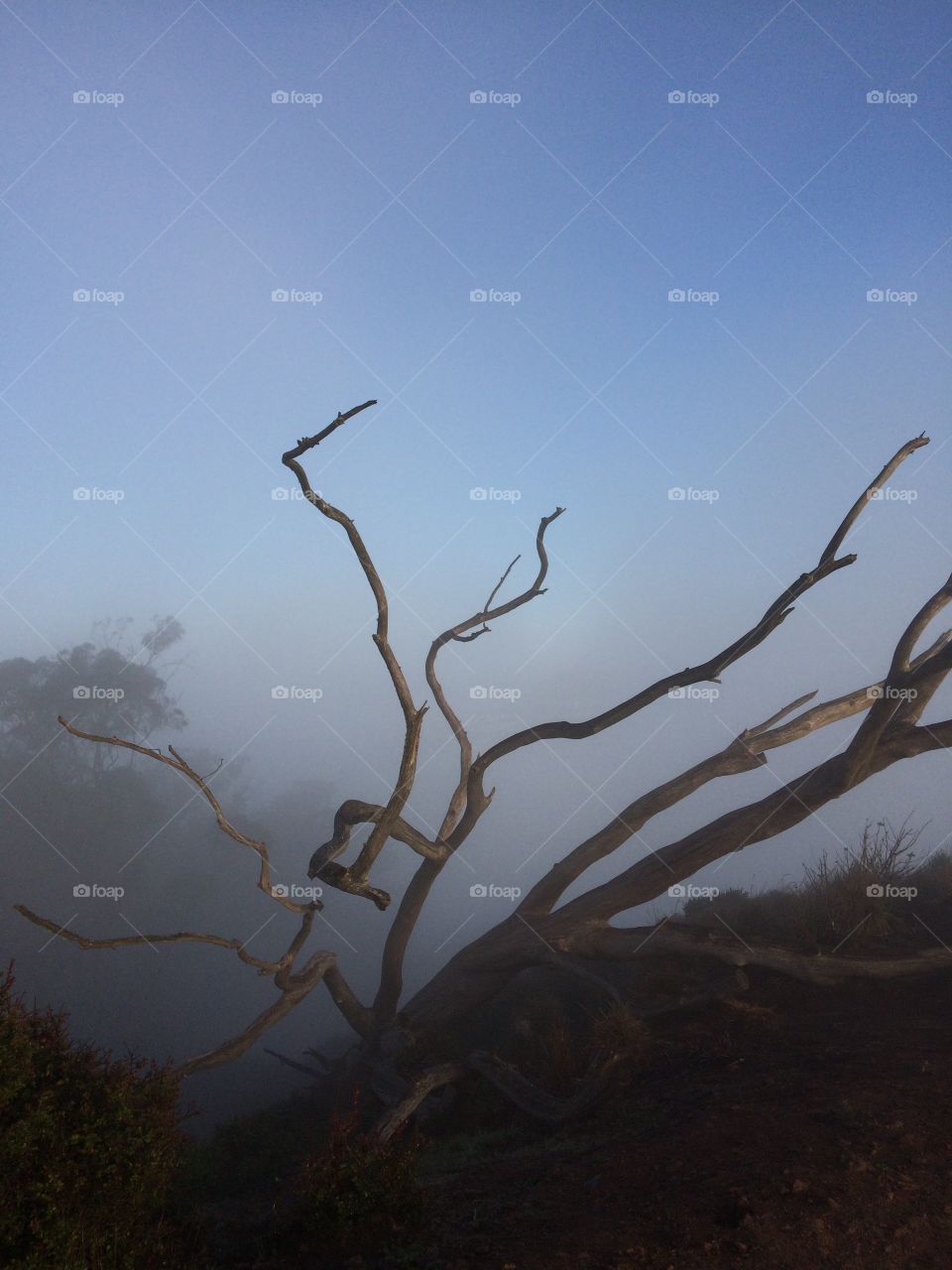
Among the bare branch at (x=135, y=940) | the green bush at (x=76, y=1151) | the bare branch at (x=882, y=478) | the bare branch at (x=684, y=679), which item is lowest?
the green bush at (x=76, y=1151)

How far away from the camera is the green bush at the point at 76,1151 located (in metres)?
4.29

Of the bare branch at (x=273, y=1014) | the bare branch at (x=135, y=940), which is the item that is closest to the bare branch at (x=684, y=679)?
the bare branch at (x=273, y=1014)

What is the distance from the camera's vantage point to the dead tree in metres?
8.66

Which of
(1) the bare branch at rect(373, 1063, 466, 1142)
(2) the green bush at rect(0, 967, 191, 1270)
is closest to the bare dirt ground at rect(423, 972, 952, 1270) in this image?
(1) the bare branch at rect(373, 1063, 466, 1142)

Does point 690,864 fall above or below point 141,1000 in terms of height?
above

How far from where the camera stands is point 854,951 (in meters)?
10.0

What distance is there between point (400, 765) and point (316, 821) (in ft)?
75.8

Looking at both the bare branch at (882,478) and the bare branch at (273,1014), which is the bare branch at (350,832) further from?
the bare branch at (882,478)

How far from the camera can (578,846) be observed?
1149 cm

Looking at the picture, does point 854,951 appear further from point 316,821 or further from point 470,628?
point 316,821

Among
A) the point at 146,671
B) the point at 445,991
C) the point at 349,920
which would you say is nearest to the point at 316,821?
the point at 349,920

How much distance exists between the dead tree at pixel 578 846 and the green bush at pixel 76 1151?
292 centimetres

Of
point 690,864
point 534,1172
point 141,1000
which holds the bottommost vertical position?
point 141,1000

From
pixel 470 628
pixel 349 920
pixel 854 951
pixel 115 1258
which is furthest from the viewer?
pixel 349 920
